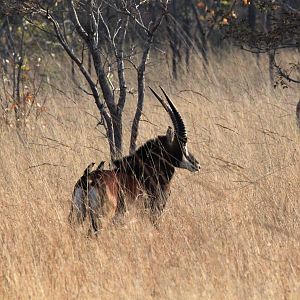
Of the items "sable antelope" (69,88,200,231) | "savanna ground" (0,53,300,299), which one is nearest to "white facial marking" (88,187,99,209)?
"sable antelope" (69,88,200,231)

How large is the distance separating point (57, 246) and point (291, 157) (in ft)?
9.26

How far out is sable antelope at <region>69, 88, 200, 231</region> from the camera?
587 cm

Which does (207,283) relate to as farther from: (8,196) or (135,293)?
(8,196)

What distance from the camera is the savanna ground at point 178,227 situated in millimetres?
4750

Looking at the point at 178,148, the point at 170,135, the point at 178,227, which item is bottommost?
the point at 178,227

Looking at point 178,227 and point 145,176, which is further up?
point 145,176

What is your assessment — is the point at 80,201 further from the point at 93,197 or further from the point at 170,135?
the point at 170,135

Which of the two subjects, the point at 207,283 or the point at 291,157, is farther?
the point at 291,157

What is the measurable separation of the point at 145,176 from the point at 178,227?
98 cm

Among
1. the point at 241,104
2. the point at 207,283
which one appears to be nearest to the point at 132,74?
the point at 241,104

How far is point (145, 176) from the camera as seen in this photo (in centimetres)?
673

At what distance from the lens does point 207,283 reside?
15.3ft

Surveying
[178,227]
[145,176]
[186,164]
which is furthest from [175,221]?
[186,164]

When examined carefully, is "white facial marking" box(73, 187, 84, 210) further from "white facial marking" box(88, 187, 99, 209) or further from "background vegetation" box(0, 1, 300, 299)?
"background vegetation" box(0, 1, 300, 299)
